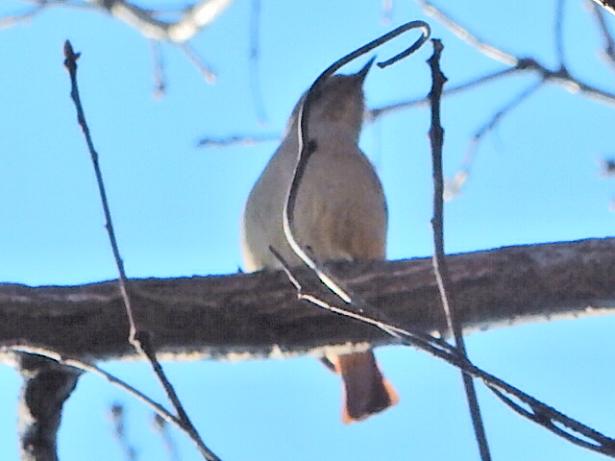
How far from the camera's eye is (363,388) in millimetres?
3307

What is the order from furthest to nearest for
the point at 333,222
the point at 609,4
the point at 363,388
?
the point at 333,222 → the point at 363,388 → the point at 609,4

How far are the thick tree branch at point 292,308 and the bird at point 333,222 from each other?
993 millimetres

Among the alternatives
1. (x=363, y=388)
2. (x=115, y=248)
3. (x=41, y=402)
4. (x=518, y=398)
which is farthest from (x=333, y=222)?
(x=518, y=398)

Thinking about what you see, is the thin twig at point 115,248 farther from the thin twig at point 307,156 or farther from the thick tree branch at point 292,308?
the thick tree branch at point 292,308

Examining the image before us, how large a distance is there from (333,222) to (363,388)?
1.47 ft

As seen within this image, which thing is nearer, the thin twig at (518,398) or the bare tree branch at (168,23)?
the thin twig at (518,398)

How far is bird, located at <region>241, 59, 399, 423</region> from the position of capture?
3.31 meters

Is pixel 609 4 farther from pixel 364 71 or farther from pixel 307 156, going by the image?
pixel 364 71

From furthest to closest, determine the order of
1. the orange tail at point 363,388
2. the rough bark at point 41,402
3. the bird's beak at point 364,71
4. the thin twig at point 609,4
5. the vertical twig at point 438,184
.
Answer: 1. the bird's beak at point 364,71
2. the orange tail at point 363,388
3. the rough bark at point 41,402
4. the vertical twig at point 438,184
5. the thin twig at point 609,4

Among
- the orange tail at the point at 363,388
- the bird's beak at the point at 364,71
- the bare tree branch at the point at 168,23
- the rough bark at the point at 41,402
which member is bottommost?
the rough bark at the point at 41,402

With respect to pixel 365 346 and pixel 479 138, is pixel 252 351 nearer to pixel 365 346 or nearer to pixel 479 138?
pixel 365 346

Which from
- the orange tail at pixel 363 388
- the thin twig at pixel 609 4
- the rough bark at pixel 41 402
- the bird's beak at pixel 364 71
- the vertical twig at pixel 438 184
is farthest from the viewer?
the bird's beak at pixel 364 71

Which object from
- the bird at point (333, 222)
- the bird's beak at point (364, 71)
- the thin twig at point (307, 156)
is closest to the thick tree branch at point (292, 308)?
the thin twig at point (307, 156)

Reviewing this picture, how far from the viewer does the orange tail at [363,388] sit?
3.26 meters
